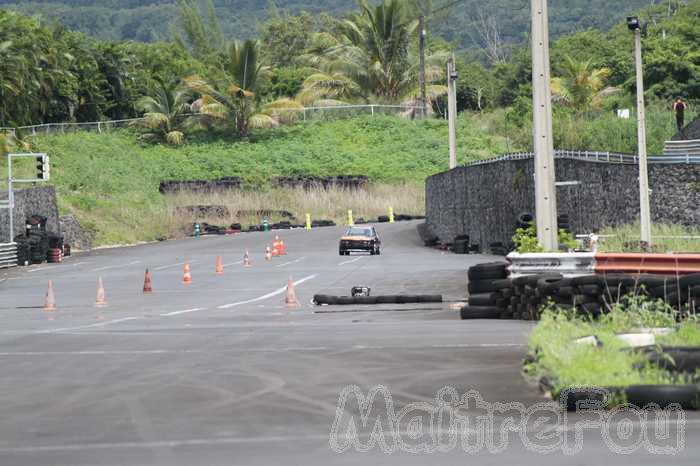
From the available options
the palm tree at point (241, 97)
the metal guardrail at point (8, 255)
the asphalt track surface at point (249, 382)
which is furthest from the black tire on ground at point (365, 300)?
the palm tree at point (241, 97)

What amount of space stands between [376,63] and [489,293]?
86075 millimetres

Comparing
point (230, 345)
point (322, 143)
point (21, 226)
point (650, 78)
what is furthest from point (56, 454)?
point (322, 143)

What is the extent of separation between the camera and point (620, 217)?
139ft

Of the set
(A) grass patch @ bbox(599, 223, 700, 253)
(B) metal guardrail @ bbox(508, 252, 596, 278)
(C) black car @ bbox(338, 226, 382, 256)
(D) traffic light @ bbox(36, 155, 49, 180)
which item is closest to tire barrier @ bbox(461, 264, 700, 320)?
(B) metal guardrail @ bbox(508, 252, 596, 278)

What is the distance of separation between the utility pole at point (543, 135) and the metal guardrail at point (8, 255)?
34030mm

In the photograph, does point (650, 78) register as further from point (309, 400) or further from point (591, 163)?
point (309, 400)

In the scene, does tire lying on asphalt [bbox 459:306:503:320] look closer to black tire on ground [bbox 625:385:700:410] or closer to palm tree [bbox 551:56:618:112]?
black tire on ground [bbox 625:385:700:410]

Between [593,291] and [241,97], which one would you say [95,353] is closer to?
[593,291]

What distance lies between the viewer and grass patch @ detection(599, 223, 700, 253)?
110ft

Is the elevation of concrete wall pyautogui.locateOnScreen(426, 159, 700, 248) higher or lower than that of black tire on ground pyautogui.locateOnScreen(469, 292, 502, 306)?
higher

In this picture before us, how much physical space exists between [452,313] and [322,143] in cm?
7955

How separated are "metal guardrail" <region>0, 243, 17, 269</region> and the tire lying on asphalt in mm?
34534

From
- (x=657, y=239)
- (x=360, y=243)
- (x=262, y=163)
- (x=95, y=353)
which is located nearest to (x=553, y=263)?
(x=95, y=353)

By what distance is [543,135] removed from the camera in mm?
23953
